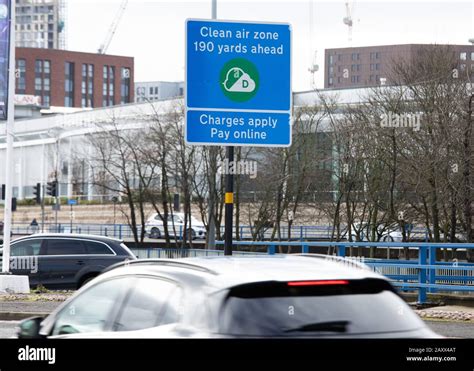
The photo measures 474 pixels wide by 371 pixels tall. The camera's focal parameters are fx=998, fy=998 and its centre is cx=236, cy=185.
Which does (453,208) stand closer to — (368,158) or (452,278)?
(368,158)

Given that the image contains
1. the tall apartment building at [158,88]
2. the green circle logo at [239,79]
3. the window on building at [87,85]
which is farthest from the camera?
the tall apartment building at [158,88]

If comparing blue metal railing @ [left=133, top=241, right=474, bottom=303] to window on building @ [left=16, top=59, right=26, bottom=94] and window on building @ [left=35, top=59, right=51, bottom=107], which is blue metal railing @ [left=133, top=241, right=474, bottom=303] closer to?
window on building @ [left=16, top=59, right=26, bottom=94]

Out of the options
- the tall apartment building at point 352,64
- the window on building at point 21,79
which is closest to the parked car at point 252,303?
the tall apartment building at point 352,64

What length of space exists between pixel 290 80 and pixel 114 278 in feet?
25.0

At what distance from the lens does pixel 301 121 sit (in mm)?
40344

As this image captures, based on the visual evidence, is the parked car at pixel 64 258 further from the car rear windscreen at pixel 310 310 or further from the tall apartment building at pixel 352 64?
the tall apartment building at pixel 352 64

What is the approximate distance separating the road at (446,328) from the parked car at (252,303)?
7768 mm

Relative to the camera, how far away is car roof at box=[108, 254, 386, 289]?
Answer: 19.1 ft

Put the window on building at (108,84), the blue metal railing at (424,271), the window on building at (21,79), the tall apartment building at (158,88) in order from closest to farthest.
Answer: the blue metal railing at (424,271) → the window on building at (21,79) → the window on building at (108,84) → the tall apartment building at (158,88)

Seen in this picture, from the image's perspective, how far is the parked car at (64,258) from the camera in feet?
74.2

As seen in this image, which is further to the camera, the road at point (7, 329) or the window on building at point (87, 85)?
the window on building at point (87, 85)
